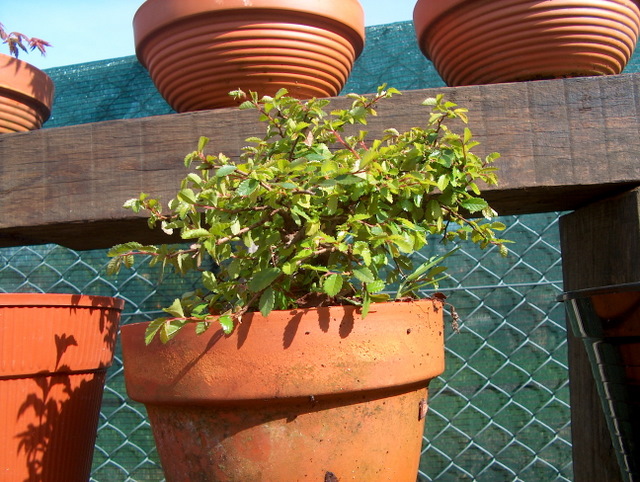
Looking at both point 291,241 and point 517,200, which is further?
point 517,200

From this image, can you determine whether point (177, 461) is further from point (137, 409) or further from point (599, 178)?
point (137, 409)

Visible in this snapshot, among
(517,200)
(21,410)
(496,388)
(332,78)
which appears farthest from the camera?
(496,388)

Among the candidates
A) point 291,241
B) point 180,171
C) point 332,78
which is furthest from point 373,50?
point 291,241

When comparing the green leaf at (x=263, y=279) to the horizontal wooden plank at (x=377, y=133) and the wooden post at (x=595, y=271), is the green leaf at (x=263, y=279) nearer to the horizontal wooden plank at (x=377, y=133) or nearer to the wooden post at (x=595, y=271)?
the horizontal wooden plank at (x=377, y=133)

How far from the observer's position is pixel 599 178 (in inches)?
36.5

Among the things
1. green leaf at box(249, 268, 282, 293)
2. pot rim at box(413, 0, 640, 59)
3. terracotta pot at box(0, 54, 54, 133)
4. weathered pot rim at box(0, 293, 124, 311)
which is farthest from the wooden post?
terracotta pot at box(0, 54, 54, 133)

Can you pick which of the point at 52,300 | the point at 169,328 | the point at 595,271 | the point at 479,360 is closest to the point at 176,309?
the point at 169,328

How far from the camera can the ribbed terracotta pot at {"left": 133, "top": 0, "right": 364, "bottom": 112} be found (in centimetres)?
105

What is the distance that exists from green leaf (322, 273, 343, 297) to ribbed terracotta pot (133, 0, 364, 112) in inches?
19.4

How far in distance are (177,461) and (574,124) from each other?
734mm

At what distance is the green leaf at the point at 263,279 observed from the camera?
72cm

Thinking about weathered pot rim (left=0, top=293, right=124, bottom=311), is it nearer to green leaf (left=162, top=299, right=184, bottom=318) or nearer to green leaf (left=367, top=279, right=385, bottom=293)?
green leaf (left=162, top=299, right=184, bottom=318)

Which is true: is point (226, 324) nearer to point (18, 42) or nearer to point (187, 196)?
point (187, 196)

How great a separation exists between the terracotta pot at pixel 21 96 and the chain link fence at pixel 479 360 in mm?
607
